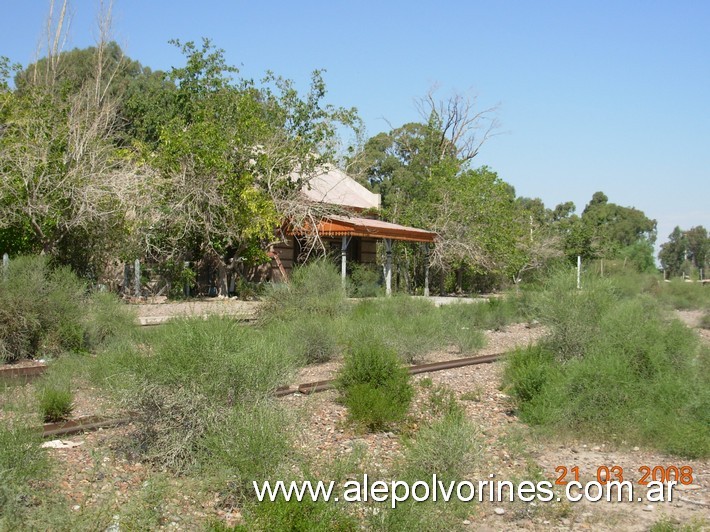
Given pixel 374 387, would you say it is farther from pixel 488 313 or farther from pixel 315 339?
pixel 488 313

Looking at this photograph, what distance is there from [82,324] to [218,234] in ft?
37.6

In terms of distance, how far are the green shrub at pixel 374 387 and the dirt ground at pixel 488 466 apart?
23 centimetres

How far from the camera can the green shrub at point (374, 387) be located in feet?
27.1

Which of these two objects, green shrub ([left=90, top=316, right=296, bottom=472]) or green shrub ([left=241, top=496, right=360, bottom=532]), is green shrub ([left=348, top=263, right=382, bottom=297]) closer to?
green shrub ([left=90, top=316, right=296, bottom=472])

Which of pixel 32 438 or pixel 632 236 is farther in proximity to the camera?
pixel 632 236

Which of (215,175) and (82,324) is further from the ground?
(215,175)

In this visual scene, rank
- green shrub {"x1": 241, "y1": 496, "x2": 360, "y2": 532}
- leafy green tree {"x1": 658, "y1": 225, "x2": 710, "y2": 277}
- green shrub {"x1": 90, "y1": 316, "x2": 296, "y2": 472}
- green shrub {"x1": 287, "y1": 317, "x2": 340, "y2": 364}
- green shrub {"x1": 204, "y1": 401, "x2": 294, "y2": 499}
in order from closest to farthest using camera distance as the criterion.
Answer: green shrub {"x1": 241, "y1": 496, "x2": 360, "y2": 532} → green shrub {"x1": 204, "y1": 401, "x2": 294, "y2": 499} → green shrub {"x1": 90, "y1": 316, "x2": 296, "y2": 472} → green shrub {"x1": 287, "y1": 317, "x2": 340, "y2": 364} → leafy green tree {"x1": 658, "y1": 225, "x2": 710, "y2": 277}

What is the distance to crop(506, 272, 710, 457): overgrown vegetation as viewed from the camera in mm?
8375

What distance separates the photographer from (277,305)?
52.1 ft

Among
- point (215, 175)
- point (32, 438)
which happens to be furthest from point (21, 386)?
point (215, 175)

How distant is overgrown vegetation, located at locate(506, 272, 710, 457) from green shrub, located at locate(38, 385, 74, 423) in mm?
5156

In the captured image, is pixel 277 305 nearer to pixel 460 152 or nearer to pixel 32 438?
pixel 32 438

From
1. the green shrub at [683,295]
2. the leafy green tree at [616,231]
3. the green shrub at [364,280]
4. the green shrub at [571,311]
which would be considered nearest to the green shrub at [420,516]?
the green shrub at [571,311]

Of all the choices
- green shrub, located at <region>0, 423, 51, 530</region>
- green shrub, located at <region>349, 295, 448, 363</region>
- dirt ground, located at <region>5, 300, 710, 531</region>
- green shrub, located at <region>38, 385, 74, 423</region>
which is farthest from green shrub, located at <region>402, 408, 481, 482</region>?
green shrub, located at <region>349, 295, 448, 363</region>
